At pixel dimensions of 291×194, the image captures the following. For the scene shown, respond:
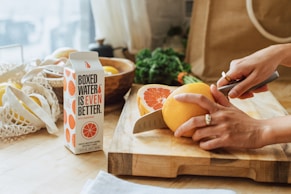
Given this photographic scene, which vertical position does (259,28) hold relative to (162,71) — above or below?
above

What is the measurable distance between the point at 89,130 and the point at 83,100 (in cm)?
7

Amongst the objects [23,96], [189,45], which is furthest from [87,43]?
[23,96]

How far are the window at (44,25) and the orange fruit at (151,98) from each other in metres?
0.56

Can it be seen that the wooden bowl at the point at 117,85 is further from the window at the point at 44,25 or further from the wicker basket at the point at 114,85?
the window at the point at 44,25

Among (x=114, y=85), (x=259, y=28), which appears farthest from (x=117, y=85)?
(x=259, y=28)

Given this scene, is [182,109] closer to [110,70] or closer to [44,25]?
[110,70]

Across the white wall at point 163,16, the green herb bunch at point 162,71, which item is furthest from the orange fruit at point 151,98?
the white wall at point 163,16

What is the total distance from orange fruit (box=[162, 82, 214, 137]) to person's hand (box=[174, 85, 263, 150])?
2 cm

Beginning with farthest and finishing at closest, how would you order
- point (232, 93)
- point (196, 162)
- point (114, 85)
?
point (114, 85) → point (232, 93) → point (196, 162)

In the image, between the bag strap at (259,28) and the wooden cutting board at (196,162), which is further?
the bag strap at (259,28)

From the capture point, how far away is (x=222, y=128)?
861mm

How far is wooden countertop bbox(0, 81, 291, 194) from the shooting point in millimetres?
814

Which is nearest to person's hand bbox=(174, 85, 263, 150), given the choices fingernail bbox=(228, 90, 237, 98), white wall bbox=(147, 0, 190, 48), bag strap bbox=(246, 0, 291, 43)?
fingernail bbox=(228, 90, 237, 98)

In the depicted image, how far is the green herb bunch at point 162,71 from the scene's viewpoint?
1.37 metres
